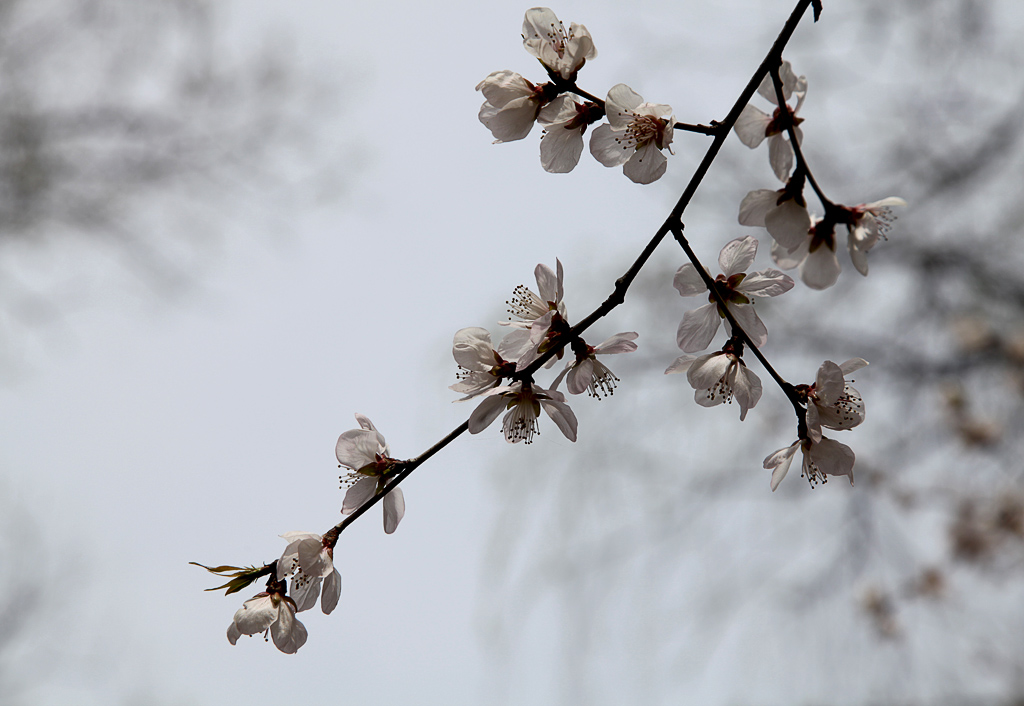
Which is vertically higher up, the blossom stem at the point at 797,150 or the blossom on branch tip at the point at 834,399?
the blossom stem at the point at 797,150

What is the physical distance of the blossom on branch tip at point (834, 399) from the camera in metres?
0.85

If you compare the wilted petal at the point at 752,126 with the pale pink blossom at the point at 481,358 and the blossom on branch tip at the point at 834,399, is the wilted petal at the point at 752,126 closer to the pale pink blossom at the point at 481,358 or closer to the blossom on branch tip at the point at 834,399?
the blossom on branch tip at the point at 834,399

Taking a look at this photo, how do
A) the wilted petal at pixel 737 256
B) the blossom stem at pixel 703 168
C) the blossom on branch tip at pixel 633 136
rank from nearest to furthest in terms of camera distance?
the blossom stem at pixel 703 168, the blossom on branch tip at pixel 633 136, the wilted petal at pixel 737 256

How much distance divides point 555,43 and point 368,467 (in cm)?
60

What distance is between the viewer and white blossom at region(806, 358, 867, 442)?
854 mm

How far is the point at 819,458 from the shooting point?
2.78ft

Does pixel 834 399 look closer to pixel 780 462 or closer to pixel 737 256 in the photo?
pixel 780 462

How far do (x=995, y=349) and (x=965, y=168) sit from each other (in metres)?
0.81

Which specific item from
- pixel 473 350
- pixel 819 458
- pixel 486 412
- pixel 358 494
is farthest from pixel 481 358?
pixel 819 458

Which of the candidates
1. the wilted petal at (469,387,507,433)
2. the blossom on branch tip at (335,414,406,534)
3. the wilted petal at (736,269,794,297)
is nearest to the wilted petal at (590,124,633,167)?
the wilted petal at (736,269,794,297)

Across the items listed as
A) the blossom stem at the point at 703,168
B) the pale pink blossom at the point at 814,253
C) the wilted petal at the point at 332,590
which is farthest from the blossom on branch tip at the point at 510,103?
the wilted petal at the point at 332,590

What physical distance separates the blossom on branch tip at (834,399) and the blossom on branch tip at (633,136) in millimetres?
334

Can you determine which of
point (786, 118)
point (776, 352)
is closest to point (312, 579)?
point (786, 118)

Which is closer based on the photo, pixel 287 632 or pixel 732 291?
pixel 287 632
